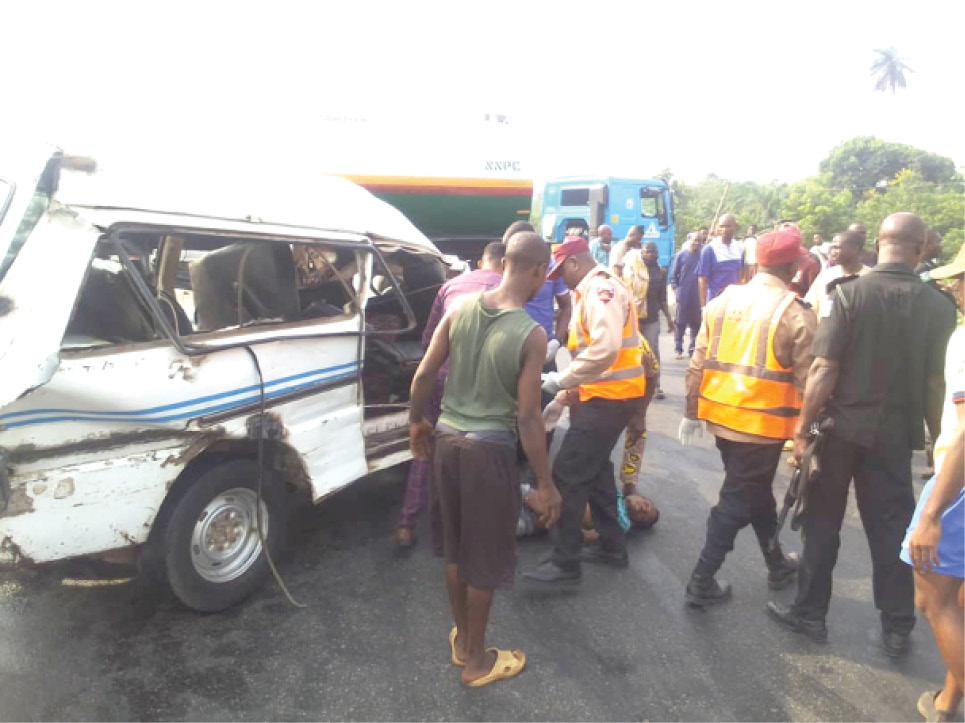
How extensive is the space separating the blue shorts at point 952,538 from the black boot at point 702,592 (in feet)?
3.59

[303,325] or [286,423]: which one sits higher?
[303,325]

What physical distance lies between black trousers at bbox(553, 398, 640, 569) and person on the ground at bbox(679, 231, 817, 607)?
0.41m

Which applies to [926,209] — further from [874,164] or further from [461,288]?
[461,288]

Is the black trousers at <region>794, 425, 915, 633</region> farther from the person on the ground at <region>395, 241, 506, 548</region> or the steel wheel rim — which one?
the steel wheel rim

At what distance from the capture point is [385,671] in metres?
2.61

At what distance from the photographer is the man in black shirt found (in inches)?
103

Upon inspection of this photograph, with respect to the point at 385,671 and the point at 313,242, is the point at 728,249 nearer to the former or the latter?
the point at 313,242

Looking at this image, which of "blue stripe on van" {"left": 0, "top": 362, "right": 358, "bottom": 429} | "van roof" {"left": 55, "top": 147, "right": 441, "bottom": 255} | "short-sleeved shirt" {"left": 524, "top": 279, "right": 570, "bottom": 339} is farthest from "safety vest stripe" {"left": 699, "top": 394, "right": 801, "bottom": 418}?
"short-sleeved shirt" {"left": 524, "top": 279, "right": 570, "bottom": 339}

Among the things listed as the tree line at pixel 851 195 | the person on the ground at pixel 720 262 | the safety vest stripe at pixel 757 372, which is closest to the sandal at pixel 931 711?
the safety vest stripe at pixel 757 372

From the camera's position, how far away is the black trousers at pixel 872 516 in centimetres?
271

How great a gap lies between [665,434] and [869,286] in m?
3.27

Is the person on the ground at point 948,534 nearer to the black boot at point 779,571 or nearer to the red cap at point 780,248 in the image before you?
the red cap at point 780,248

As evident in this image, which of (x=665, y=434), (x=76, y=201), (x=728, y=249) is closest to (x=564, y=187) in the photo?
(x=728, y=249)

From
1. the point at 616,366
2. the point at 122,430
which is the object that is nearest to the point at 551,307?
the point at 616,366
